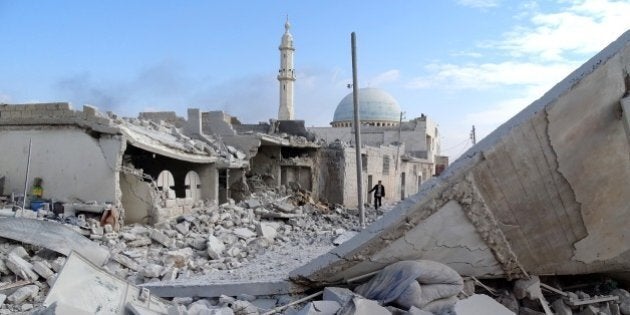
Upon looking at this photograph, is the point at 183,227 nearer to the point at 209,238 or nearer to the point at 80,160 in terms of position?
the point at 209,238

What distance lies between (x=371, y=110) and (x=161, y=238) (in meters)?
26.4

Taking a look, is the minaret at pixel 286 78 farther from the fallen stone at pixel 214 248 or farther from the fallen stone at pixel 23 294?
the fallen stone at pixel 23 294

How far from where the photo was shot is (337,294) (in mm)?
3658

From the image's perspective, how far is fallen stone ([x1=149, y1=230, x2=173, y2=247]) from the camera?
27.8 ft

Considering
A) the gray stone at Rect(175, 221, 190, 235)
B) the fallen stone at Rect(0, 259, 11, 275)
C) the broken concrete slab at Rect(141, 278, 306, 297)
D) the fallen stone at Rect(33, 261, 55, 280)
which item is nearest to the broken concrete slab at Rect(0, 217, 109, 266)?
the fallen stone at Rect(33, 261, 55, 280)

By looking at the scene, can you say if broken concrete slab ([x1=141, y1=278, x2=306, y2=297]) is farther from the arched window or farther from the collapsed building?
the arched window

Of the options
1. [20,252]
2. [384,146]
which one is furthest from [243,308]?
[384,146]

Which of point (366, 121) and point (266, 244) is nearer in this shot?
point (266, 244)

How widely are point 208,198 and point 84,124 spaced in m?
4.39

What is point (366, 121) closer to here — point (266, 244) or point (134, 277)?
point (266, 244)

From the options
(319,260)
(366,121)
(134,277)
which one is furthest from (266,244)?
(366,121)

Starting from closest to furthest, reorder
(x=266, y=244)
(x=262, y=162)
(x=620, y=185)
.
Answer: (x=620, y=185), (x=266, y=244), (x=262, y=162)

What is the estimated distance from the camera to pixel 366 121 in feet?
111

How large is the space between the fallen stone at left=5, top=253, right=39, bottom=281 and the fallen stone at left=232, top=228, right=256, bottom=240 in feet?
12.7
